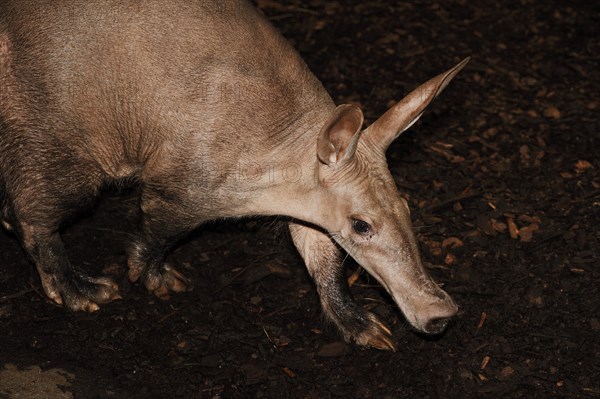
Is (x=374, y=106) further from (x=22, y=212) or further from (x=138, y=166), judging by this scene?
Answer: (x=22, y=212)

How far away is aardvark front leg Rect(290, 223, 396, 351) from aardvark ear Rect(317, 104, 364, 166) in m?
1.14

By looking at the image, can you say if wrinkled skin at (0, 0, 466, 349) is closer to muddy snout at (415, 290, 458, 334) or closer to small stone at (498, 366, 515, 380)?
muddy snout at (415, 290, 458, 334)

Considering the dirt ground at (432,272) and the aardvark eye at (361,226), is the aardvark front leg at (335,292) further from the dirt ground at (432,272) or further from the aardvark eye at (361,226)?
the aardvark eye at (361,226)

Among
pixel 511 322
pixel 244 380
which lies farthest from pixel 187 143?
pixel 511 322

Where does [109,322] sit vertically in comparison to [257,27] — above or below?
below

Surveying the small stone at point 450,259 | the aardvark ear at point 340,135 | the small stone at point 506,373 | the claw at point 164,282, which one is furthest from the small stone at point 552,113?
the claw at point 164,282

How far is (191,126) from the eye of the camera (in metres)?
5.68

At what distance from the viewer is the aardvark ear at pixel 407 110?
5.35m

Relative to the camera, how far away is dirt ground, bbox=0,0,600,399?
5.96m

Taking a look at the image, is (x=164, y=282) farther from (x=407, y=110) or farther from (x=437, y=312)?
(x=407, y=110)

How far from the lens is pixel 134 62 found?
19.0ft

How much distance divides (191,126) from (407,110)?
1.45m

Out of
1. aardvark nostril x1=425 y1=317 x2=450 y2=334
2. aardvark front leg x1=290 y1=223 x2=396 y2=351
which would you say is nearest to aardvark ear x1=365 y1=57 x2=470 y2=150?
aardvark front leg x1=290 y1=223 x2=396 y2=351

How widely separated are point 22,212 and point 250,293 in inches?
72.7
